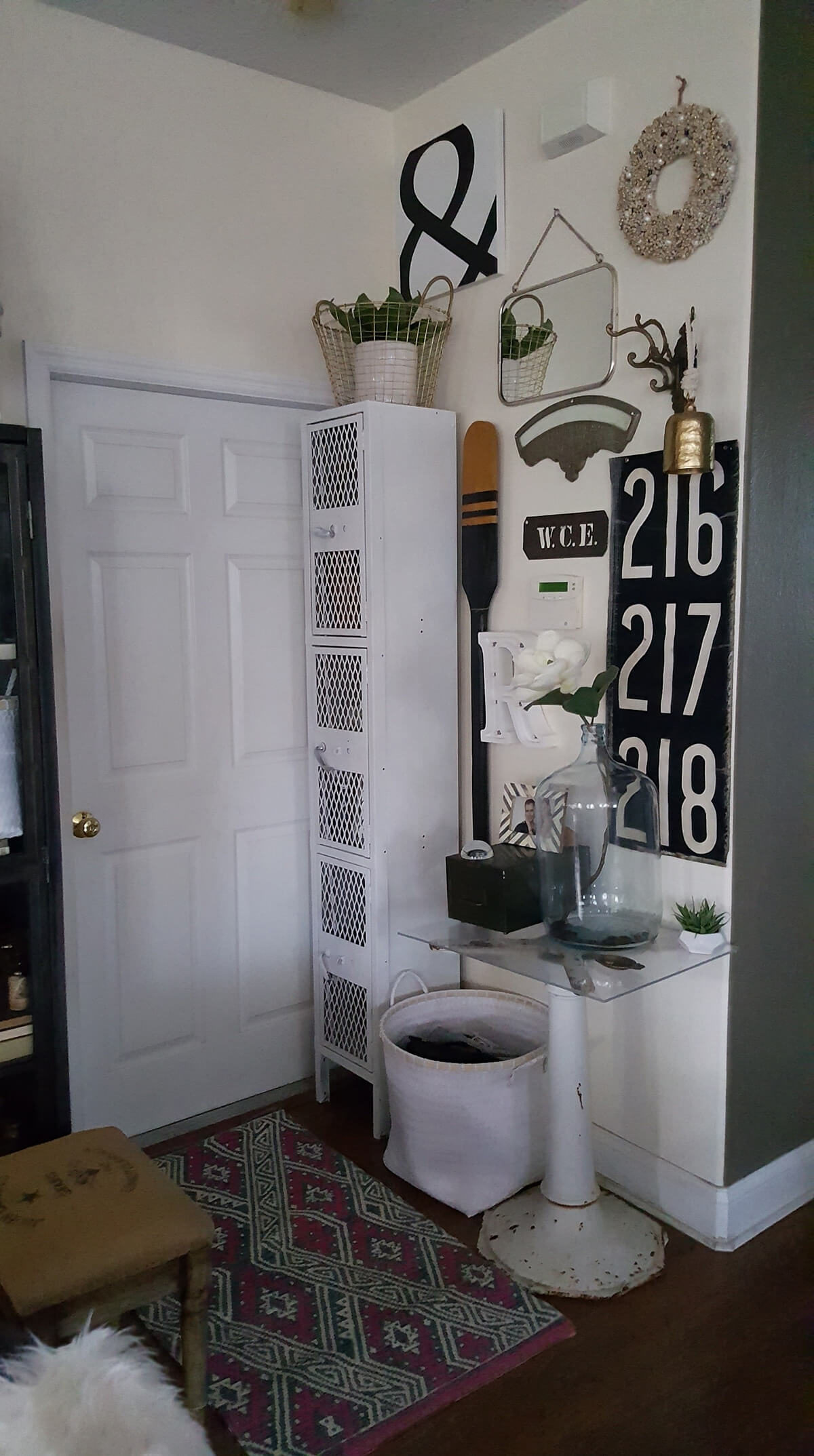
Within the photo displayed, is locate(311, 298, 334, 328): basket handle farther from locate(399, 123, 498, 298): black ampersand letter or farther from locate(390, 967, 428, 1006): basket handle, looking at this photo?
locate(390, 967, 428, 1006): basket handle

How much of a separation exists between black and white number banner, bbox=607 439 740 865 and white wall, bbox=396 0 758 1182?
62 millimetres

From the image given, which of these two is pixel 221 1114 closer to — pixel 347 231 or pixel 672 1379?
pixel 672 1379

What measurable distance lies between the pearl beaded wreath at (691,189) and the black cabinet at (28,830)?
4.34 feet

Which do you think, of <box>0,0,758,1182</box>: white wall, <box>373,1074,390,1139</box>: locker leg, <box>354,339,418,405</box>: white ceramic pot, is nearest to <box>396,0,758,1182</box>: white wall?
<box>0,0,758,1182</box>: white wall

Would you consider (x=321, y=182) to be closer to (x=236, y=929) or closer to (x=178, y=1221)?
(x=236, y=929)

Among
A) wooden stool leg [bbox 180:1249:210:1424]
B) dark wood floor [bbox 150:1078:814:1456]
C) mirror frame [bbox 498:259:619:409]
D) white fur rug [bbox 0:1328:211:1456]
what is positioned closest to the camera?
white fur rug [bbox 0:1328:211:1456]

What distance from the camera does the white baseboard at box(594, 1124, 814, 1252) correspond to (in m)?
2.20

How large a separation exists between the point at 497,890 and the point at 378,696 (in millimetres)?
588

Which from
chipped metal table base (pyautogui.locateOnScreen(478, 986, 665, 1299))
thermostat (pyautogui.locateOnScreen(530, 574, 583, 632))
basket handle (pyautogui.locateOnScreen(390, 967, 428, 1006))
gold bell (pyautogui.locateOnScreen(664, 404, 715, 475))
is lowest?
chipped metal table base (pyautogui.locateOnScreen(478, 986, 665, 1299))

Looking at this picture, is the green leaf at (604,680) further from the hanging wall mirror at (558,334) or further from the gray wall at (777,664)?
the hanging wall mirror at (558,334)

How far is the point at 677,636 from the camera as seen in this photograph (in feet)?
7.15

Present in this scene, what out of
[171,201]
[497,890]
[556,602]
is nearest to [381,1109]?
[497,890]

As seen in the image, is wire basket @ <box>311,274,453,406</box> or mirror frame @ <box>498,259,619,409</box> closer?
mirror frame @ <box>498,259,619,409</box>

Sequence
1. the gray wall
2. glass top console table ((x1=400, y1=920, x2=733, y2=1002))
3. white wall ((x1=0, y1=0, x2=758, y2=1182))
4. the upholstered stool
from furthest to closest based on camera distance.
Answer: white wall ((x1=0, y1=0, x2=758, y2=1182)) → the gray wall → glass top console table ((x1=400, y1=920, x2=733, y2=1002)) → the upholstered stool
